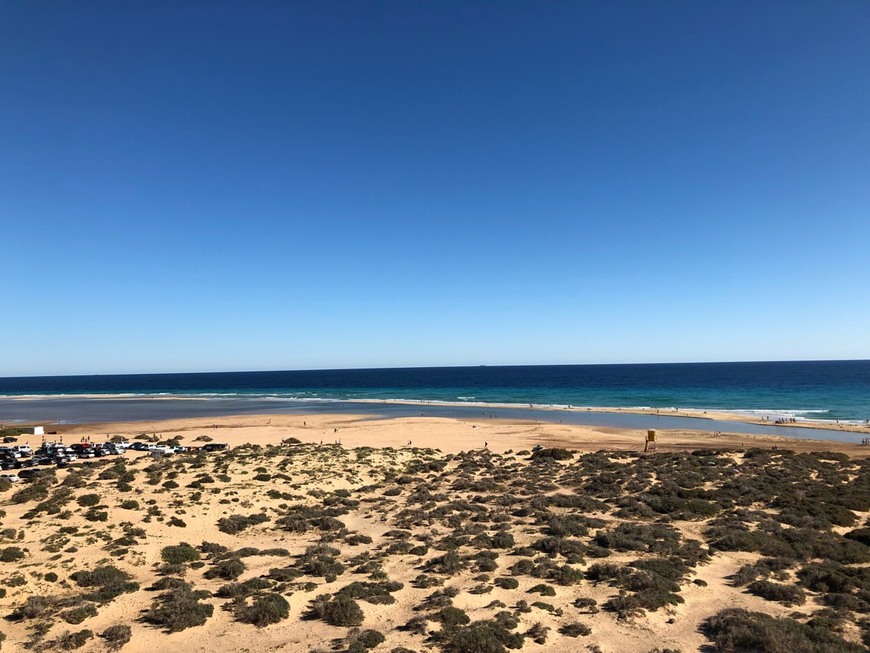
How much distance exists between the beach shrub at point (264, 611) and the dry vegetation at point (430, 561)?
54 millimetres

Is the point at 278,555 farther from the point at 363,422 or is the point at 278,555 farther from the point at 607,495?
the point at 363,422

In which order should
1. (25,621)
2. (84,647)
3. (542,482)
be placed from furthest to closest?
(542,482) → (25,621) → (84,647)

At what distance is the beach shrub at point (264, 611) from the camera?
1413 cm

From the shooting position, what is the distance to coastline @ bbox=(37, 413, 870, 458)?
48594 mm

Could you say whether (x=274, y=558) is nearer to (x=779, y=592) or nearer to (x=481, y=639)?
(x=481, y=639)

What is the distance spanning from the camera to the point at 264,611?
1428 cm

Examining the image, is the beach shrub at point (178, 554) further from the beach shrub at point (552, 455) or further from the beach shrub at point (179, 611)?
the beach shrub at point (552, 455)

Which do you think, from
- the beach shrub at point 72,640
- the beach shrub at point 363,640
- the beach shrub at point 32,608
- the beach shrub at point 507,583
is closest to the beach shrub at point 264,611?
the beach shrub at point 363,640

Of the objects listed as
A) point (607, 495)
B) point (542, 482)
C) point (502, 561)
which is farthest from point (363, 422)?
point (502, 561)

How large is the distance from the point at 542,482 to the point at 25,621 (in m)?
26.3

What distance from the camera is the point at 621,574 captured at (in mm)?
17047

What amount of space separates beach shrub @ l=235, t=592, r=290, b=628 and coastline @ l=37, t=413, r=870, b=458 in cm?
3125

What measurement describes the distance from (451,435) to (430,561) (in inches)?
1508

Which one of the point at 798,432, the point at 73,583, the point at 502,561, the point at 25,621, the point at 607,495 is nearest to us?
the point at 25,621
